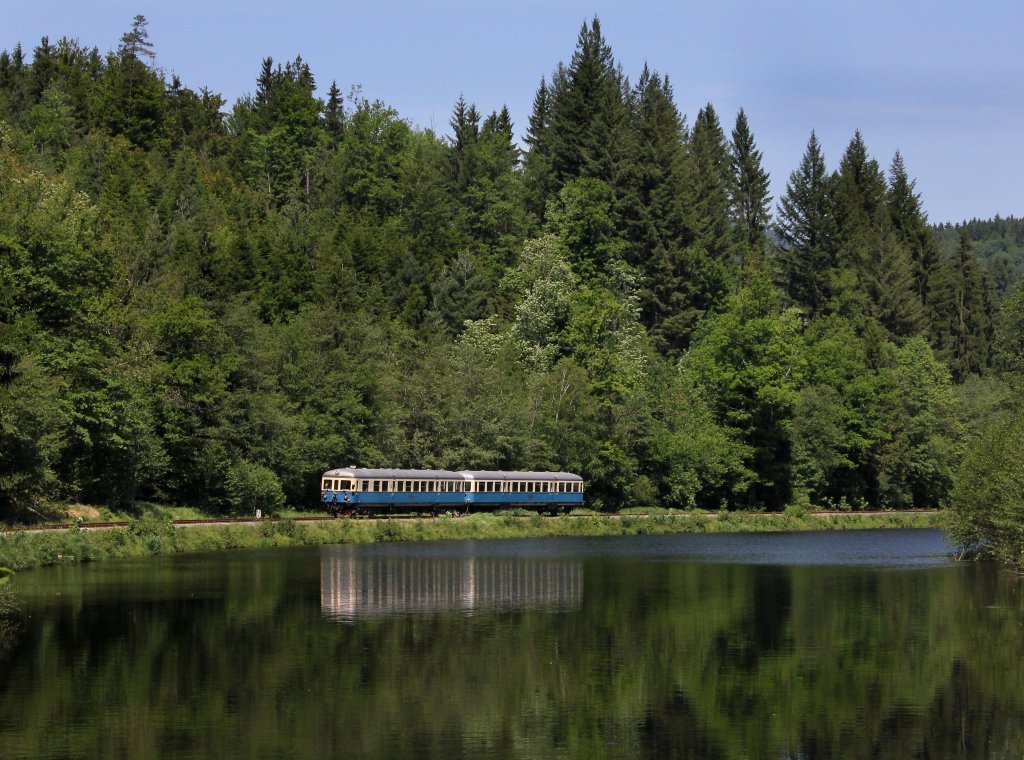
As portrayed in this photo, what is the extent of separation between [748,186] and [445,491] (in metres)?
79.7

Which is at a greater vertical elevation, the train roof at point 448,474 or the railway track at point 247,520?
the train roof at point 448,474

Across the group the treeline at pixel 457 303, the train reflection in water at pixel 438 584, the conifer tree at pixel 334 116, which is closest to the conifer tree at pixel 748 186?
the treeline at pixel 457 303

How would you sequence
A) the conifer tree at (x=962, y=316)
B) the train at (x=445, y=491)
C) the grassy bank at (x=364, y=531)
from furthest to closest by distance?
the conifer tree at (x=962, y=316) → the train at (x=445, y=491) → the grassy bank at (x=364, y=531)

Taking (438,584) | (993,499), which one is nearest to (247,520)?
(438,584)

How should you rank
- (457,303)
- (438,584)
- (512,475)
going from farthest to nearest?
(457,303) < (512,475) < (438,584)

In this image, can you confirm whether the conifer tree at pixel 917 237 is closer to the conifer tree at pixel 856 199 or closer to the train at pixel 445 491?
the conifer tree at pixel 856 199

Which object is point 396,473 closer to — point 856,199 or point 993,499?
point 993,499

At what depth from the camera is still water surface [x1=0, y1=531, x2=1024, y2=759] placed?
23.9m

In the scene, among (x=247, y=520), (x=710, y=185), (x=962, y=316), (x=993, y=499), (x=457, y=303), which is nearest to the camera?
(x=993, y=499)

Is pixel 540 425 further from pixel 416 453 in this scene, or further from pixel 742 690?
pixel 742 690

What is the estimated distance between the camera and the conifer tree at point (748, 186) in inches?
5910

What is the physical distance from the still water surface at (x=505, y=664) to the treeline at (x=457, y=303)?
16.8 meters

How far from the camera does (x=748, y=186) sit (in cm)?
15100

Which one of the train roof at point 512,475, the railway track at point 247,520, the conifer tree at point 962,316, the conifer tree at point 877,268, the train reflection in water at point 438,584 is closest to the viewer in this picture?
the train reflection in water at point 438,584
